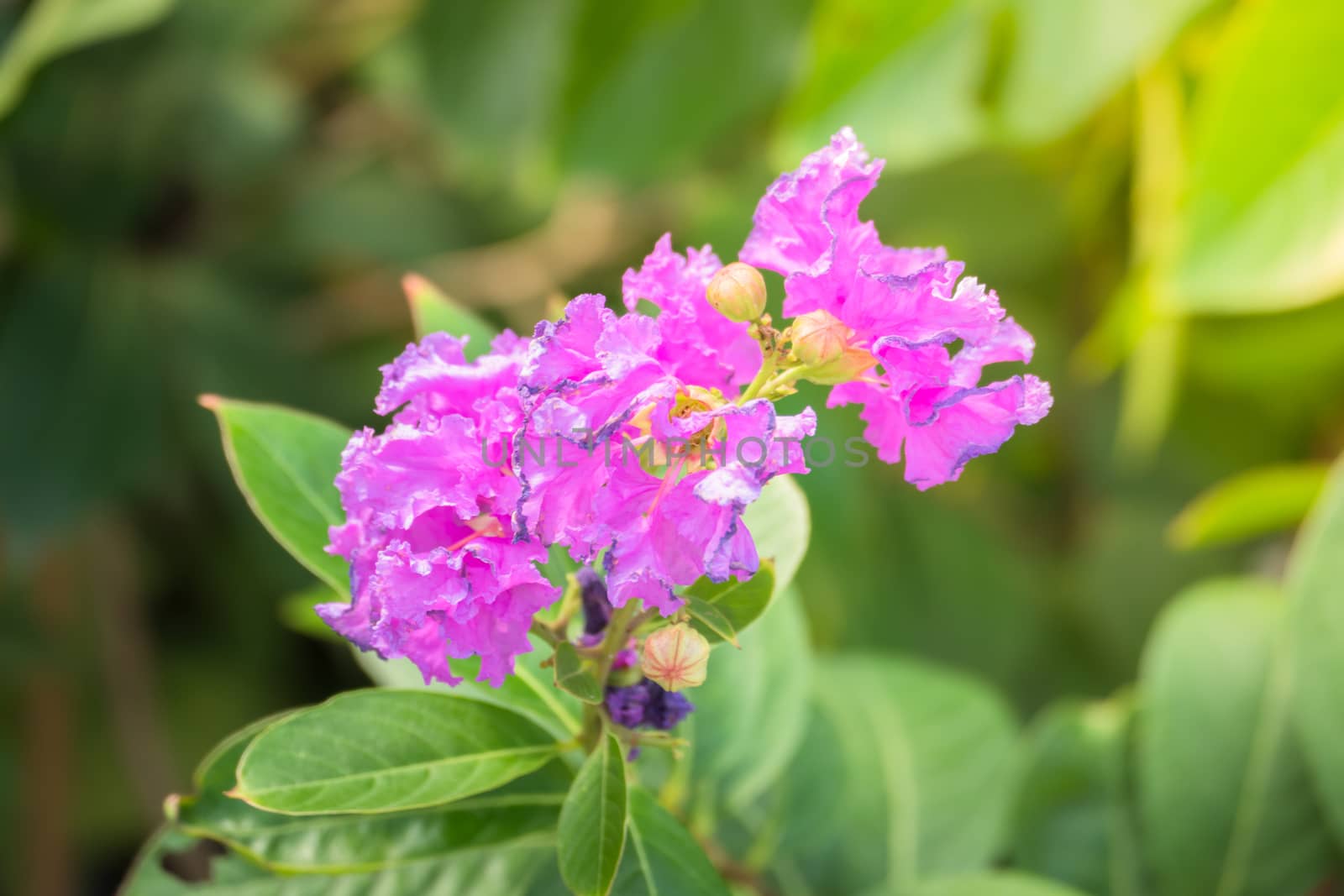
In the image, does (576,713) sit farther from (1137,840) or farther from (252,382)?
(252,382)

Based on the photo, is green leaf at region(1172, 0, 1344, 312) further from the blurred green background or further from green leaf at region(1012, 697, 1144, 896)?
green leaf at region(1012, 697, 1144, 896)

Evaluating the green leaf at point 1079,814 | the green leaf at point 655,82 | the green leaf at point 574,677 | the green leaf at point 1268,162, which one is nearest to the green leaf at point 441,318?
the green leaf at point 574,677

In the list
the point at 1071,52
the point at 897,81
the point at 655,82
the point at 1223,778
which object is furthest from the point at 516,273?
the point at 1223,778

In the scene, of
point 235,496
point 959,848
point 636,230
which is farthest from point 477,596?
point 636,230

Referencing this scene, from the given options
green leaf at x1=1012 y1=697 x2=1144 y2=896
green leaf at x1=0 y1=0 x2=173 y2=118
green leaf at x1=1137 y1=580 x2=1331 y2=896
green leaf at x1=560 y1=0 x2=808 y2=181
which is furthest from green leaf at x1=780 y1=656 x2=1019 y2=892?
green leaf at x1=0 y1=0 x2=173 y2=118

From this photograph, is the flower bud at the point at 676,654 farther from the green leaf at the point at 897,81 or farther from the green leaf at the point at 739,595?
the green leaf at the point at 897,81
